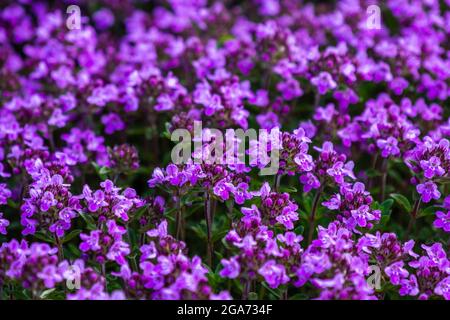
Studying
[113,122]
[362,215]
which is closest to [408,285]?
[362,215]

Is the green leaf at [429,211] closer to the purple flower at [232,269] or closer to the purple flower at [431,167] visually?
the purple flower at [431,167]

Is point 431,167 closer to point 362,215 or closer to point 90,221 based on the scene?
point 362,215

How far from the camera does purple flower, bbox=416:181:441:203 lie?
11.9ft

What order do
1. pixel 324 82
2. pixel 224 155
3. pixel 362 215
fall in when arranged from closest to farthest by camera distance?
pixel 362 215 < pixel 224 155 < pixel 324 82

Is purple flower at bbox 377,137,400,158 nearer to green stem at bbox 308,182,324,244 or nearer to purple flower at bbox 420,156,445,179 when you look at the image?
purple flower at bbox 420,156,445,179

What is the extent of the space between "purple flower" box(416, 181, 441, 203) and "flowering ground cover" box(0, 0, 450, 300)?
0.01 m

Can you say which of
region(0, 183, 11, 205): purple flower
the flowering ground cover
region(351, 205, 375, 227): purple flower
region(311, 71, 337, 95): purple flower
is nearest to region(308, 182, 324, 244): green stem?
the flowering ground cover

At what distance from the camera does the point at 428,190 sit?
3.65 metres

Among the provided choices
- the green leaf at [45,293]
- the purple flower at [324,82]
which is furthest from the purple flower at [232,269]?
the purple flower at [324,82]

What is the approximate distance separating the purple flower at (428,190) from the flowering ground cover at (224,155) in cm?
1

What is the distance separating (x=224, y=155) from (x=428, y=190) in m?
1.20
